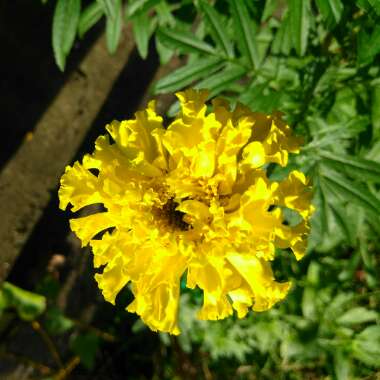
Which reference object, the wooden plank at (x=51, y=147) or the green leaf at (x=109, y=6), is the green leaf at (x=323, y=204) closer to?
the green leaf at (x=109, y=6)

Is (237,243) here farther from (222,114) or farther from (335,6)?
(335,6)

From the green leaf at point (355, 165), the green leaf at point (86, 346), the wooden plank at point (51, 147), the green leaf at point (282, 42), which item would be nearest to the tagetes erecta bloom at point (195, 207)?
the green leaf at point (355, 165)

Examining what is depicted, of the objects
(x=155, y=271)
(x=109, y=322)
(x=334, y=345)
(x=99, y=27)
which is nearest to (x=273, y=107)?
(x=155, y=271)

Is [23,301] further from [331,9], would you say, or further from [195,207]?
[331,9]

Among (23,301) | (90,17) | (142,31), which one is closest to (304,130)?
(142,31)

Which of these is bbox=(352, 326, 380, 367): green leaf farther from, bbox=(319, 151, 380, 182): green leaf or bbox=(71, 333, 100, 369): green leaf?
bbox=(71, 333, 100, 369): green leaf

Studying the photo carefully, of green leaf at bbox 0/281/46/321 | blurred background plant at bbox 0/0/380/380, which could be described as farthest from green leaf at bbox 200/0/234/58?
green leaf at bbox 0/281/46/321
